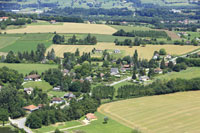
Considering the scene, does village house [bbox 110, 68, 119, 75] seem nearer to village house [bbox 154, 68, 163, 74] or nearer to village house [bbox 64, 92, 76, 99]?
village house [bbox 154, 68, 163, 74]

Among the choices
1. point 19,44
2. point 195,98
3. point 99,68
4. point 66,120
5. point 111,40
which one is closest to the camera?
point 66,120

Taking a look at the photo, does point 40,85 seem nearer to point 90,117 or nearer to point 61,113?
point 61,113

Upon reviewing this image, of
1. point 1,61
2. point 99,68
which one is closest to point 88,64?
point 99,68

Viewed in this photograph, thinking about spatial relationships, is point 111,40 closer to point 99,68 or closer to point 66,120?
point 99,68

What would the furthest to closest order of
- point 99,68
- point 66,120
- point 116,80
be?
point 99,68 → point 116,80 → point 66,120

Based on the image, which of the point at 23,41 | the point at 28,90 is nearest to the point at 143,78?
the point at 28,90

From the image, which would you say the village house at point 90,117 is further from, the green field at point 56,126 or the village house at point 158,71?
the village house at point 158,71

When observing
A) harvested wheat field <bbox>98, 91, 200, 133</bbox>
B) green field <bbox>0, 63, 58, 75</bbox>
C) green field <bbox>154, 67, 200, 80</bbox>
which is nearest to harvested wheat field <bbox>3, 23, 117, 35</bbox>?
green field <bbox>0, 63, 58, 75</bbox>
